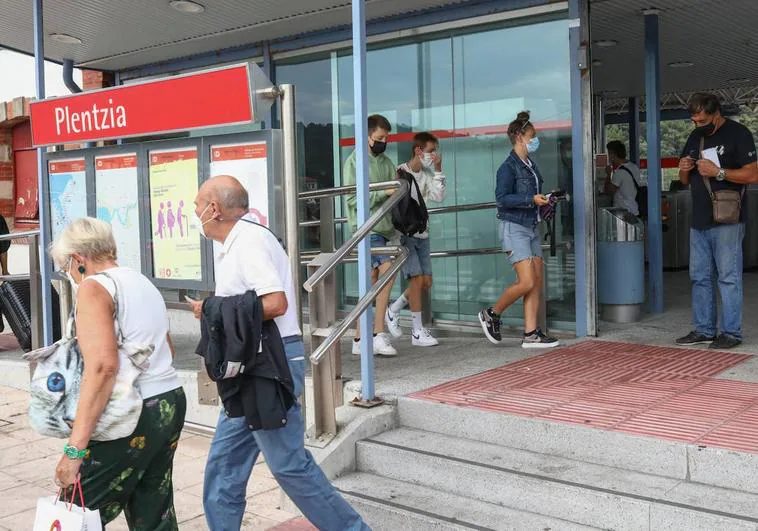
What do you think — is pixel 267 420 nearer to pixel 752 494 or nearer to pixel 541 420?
pixel 541 420

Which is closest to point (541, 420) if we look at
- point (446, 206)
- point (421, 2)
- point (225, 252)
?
point (225, 252)

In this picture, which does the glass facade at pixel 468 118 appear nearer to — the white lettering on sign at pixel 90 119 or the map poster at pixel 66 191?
the map poster at pixel 66 191

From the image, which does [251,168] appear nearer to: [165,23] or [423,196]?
[423,196]

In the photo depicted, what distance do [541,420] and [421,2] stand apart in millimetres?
4167

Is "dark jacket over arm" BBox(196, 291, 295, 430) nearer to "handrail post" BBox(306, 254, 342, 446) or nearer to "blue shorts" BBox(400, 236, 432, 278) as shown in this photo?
"handrail post" BBox(306, 254, 342, 446)

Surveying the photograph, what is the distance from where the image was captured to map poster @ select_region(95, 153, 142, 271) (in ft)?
18.9

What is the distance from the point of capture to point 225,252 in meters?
3.26

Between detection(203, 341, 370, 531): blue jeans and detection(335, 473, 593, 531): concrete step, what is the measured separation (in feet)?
1.76

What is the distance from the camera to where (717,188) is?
18.9ft

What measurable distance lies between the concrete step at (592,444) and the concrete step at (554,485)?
0.04 meters

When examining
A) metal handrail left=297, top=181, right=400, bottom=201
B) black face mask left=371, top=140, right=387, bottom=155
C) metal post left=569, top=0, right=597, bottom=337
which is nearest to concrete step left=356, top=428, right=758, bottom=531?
metal handrail left=297, top=181, right=400, bottom=201

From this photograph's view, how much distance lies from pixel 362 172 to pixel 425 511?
6.13 feet

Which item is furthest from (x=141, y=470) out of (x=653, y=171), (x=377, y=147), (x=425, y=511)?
(x=653, y=171)

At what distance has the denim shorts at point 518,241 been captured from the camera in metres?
6.13
